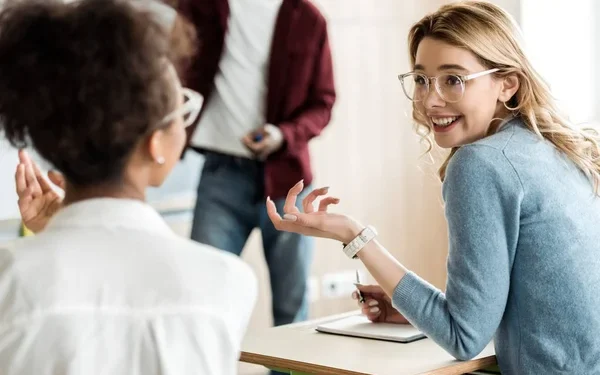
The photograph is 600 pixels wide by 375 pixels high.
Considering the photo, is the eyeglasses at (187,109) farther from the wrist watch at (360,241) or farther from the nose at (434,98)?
the nose at (434,98)

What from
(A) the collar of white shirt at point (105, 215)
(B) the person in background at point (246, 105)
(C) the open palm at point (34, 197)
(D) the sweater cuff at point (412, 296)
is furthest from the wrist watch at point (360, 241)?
(B) the person in background at point (246, 105)

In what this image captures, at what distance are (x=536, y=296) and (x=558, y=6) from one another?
290 cm

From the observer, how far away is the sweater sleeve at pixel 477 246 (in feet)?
6.32

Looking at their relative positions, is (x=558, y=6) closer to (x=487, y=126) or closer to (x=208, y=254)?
(x=487, y=126)

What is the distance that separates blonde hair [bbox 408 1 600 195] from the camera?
6.77ft

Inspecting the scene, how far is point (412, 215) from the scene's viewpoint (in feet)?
16.0

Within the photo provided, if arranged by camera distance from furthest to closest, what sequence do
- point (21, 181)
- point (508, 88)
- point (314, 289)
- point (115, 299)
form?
point (314, 289), point (508, 88), point (21, 181), point (115, 299)

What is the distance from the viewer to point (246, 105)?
3.44 meters

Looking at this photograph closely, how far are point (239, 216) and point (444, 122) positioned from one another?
1.43 meters

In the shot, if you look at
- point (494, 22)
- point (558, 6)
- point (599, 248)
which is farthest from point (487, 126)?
point (558, 6)

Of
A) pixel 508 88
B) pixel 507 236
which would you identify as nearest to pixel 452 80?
pixel 508 88

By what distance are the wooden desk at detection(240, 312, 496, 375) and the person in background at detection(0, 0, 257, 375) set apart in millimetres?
749

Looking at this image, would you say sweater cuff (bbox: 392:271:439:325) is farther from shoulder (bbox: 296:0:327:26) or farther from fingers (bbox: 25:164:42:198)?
shoulder (bbox: 296:0:327:26)

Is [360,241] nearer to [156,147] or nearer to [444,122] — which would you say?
[444,122]
